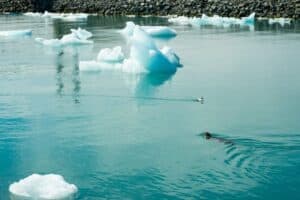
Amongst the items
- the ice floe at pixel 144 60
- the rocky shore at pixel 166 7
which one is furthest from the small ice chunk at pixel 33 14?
the ice floe at pixel 144 60

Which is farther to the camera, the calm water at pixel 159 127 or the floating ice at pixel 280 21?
the floating ice at pixel 280 21

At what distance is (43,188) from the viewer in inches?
246

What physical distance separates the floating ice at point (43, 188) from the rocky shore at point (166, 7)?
79.8 ft

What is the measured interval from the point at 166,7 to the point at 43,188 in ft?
96.2

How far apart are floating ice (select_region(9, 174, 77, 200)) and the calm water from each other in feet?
0.52

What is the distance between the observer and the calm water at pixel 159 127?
21.9ft

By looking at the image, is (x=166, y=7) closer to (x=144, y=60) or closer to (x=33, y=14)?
(x=33, y=14)

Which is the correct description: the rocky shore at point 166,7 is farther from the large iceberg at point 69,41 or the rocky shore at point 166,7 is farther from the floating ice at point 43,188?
the floating ice at point 43,188

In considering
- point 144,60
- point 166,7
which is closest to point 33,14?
point 166,7

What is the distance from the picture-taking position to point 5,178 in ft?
22.4

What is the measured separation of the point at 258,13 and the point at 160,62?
18.3 metres

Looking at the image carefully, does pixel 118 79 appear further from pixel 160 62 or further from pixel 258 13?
pixel 258 13

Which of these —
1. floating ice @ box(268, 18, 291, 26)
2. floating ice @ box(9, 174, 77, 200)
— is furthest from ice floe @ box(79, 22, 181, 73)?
floating ice @ box(268, 18, 291, 26)

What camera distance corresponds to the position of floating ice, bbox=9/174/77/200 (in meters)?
6.17
